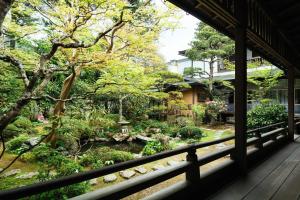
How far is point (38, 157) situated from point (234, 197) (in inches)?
159

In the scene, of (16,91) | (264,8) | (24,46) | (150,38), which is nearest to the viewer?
(264,8)

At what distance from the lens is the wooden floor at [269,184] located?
9.57ft

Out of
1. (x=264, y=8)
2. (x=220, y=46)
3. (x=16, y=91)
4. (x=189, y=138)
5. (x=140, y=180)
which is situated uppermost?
(x=220, y=46)

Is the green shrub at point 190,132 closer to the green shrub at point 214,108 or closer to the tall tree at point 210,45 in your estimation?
the green shrub at point 214,108

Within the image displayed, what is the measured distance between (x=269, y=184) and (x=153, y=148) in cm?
594

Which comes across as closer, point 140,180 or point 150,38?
point 140,180

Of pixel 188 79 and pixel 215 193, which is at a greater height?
pixel 188 79

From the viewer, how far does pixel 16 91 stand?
5.67 metres

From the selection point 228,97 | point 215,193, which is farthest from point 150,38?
point 228,97

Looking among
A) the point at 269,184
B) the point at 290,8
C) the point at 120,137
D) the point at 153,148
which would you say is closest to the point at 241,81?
the point at 269,184

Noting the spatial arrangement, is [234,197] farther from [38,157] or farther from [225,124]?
[225,124]

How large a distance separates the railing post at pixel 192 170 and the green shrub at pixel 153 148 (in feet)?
19.2

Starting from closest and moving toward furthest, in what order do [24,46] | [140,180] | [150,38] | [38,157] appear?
[140,180] → [38,157] → [150,38] → [24,46]

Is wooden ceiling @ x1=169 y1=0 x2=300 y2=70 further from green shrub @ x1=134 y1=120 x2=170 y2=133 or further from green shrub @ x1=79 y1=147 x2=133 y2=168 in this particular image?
green shrub @ x1=134 y1=120 x2=170 y2=133
